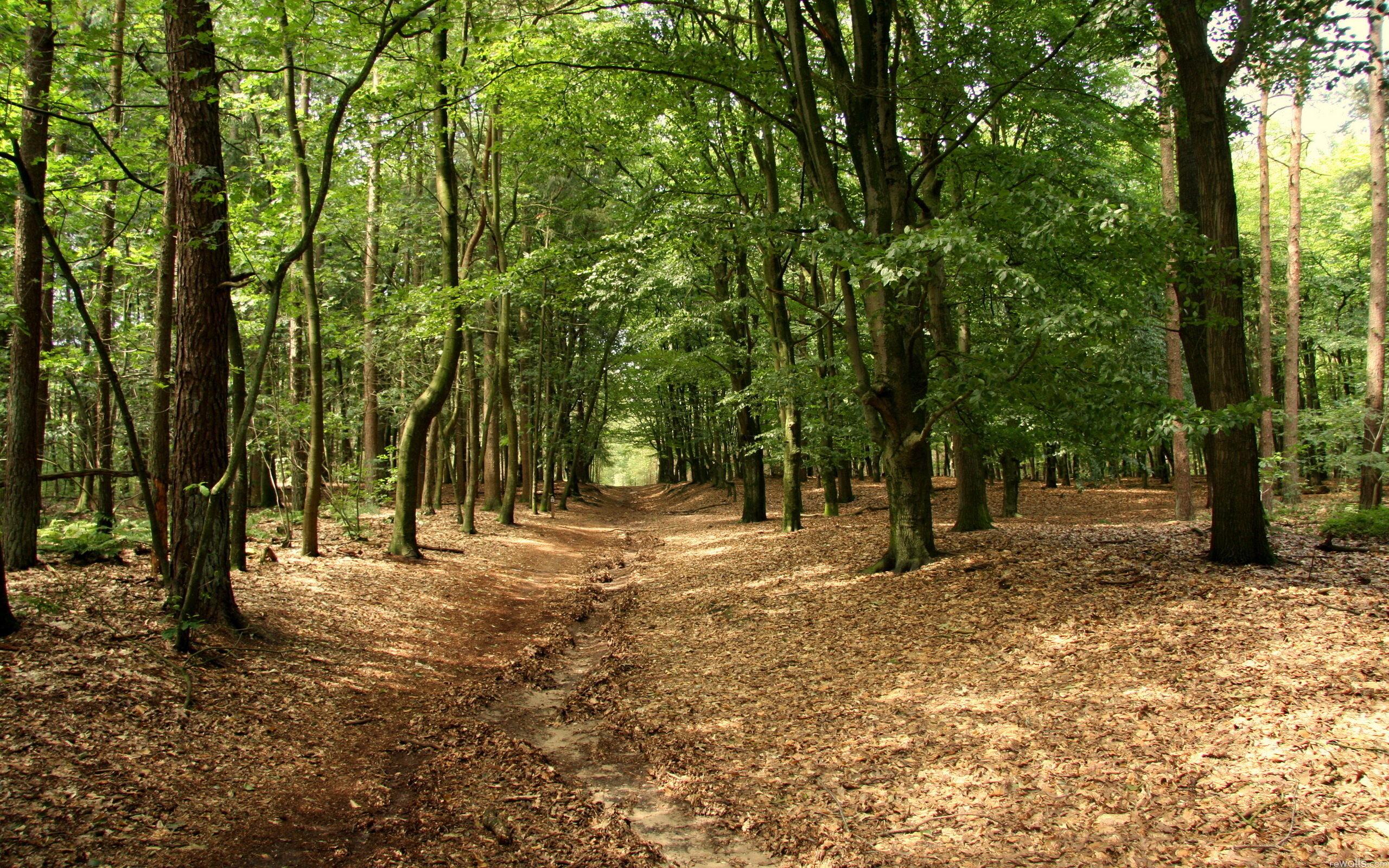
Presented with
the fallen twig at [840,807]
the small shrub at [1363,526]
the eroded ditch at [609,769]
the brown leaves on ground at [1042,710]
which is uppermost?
the small shrub at [1363,526]

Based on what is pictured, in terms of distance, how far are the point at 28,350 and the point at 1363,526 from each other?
15.8 metres

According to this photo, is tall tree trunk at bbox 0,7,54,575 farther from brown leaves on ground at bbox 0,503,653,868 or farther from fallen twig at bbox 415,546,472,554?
fallen twig at bbox 415,546,472,554

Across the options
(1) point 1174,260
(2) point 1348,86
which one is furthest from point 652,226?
(2) point 1348,86

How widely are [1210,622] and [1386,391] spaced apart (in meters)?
17.3

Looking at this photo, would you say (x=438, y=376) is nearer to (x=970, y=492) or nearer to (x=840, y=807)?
(x=970, y=492)

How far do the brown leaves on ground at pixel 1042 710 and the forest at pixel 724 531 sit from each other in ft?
0.12

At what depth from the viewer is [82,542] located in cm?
800

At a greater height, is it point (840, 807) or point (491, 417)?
point (491, 417)

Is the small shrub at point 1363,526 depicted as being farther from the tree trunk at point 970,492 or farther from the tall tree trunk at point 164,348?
the tall tree trunk at point 164,348

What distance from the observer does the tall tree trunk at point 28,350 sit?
7.40m

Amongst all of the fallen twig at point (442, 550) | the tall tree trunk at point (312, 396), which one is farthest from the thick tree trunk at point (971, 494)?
the tall tree trunk at point (312, 396)

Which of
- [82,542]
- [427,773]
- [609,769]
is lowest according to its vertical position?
[609,769]

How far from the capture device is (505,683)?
6.58m

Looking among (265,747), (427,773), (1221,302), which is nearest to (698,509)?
(1221,302)
